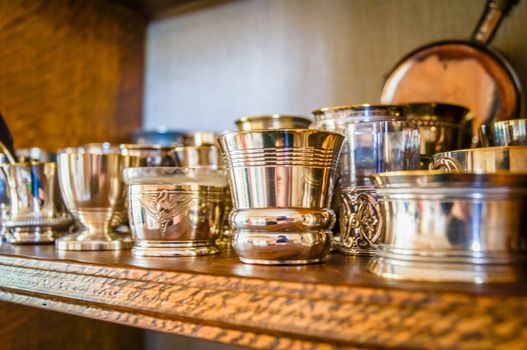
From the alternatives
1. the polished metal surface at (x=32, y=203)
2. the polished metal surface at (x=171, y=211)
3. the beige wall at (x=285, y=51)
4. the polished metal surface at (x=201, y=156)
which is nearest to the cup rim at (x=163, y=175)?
the polished metal surface at (x=171, y=211)

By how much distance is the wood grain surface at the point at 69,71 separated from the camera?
106 centimetres

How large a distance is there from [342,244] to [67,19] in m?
0.86

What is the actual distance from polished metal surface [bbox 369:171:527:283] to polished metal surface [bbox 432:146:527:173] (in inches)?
2.5

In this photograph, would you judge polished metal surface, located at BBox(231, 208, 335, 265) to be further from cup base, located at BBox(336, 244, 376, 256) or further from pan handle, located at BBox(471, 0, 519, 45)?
pan handle, located at BBox(471, 0, 519, 45)

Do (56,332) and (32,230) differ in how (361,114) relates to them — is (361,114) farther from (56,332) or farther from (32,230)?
(56,332)

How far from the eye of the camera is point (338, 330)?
0.37m

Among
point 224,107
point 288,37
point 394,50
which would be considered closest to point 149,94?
point 224,107

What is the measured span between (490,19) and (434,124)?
0.93 ft

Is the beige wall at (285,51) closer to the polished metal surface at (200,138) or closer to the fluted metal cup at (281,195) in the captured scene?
the polished metal surface at (200,138)

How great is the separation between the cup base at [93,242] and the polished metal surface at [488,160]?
420 mm

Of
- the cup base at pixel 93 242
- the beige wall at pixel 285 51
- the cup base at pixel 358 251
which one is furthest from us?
the beige wall at pixel 285 51

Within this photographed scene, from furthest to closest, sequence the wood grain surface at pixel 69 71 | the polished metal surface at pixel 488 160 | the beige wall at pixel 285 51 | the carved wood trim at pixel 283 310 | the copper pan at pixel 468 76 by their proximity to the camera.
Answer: the wood grain surface at pixel 69 71 < the beige wall at pixel 285 51 < the copper pan at pixel 468 76 < the polished metal surface at pixel 488 160 < the carved wood trim at pixel 283 310

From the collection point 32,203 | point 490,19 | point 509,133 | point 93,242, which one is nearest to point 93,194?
point 93,242

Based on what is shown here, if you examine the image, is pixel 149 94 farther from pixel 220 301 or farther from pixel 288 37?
pixel 220 301
